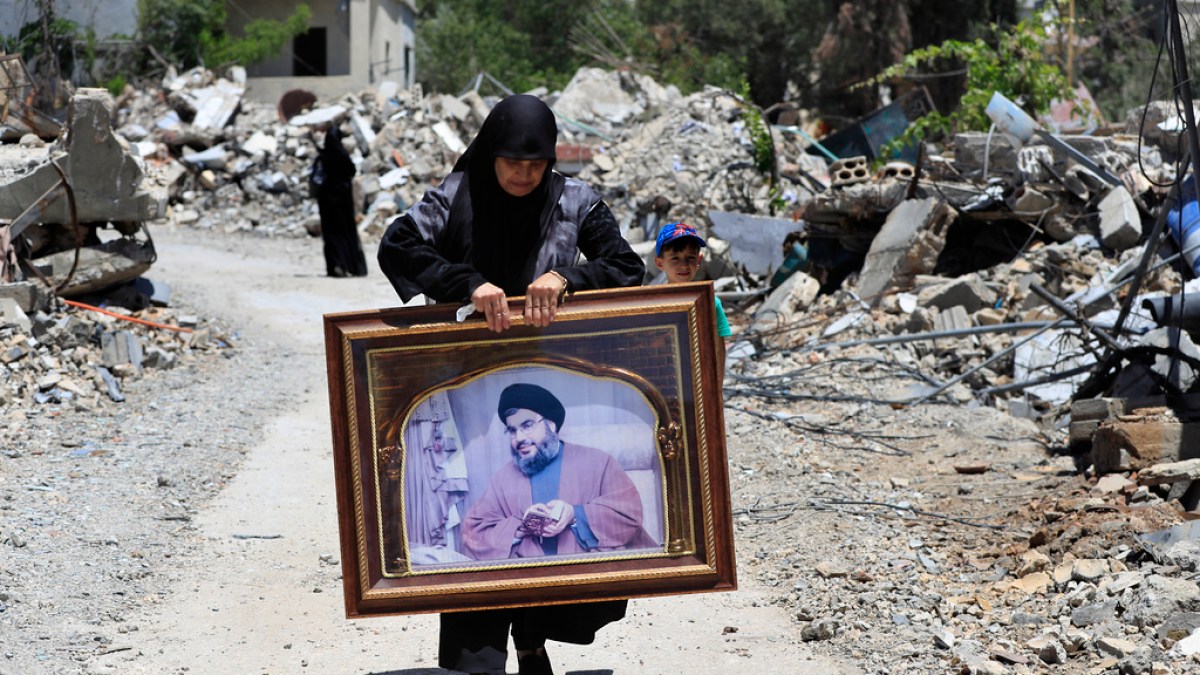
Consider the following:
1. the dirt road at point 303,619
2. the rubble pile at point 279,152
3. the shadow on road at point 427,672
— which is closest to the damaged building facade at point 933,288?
the dirt road at point 303,619

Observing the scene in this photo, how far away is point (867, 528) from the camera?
5.67 metres

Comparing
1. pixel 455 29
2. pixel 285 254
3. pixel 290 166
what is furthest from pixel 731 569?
pixel 455 29

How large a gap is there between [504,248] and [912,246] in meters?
7.61

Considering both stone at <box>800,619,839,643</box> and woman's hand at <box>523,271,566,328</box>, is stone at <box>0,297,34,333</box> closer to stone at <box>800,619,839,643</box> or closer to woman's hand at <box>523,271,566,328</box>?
stone at <box>800,619,839,643</box>

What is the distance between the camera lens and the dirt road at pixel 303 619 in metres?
4.09

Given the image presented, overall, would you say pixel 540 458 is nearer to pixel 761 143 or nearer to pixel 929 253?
pixel 929 253

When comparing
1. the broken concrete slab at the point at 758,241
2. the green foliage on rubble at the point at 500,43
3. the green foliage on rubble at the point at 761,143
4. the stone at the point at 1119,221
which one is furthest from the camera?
the green foliage on rubble at the point at 500,43

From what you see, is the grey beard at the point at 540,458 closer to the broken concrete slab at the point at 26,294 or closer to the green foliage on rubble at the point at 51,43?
the broken concrete slab at the point at 26,294

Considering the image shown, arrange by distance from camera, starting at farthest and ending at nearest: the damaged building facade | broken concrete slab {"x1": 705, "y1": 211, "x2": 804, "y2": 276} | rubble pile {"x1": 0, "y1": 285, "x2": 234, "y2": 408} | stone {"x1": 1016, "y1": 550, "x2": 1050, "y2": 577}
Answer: broken concrete slab {"x1": 705, "y1": 211, "x2": 804, "y2": 276} → rubble pile {"x1": 0, "y1": 285, "x2": 234, "y2": 408} → the damaged building facade → stone {"x1": 1016, "y1": 550, "x2": 1050, "y2": 577}

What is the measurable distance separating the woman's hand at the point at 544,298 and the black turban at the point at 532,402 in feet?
0.60

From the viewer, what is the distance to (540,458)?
3.17 metres

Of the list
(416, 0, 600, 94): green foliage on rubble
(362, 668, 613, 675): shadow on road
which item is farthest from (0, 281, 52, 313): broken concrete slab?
(416, 0, 600, 94): green foliage on rubble

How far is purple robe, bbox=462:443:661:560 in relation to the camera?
10.3 ft

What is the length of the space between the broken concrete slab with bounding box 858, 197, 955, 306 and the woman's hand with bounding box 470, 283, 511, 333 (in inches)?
303
